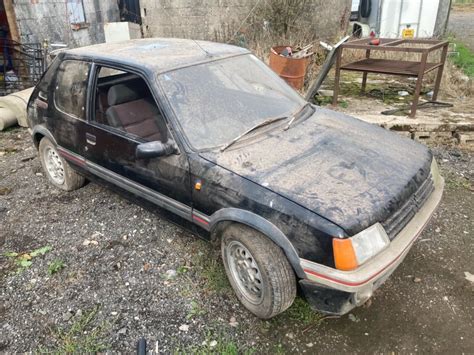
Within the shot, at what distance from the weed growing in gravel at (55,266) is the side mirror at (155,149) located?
131 centimetres

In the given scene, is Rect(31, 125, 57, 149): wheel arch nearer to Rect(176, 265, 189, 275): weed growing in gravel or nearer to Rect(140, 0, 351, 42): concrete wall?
Rect(176, 265, 189, 275): weed growing in gravel

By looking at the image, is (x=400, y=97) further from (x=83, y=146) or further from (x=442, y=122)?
(x=83, y=146)

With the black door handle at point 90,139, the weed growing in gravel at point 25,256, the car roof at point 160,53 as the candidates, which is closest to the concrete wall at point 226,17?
the car roof at point 160,53

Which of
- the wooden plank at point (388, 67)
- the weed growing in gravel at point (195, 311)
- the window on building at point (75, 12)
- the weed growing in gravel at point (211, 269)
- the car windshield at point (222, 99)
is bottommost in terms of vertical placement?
the weed growing in gravel at point (195, 311)

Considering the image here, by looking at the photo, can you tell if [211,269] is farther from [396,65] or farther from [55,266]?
[396,65]

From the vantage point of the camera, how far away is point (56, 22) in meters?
8.54

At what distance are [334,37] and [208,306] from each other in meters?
8.39

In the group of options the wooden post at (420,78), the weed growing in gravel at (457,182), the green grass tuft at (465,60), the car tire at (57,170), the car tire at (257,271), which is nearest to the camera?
the car tire at (257,271)

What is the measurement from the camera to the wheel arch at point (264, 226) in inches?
88.7

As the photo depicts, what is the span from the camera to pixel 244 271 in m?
2.70

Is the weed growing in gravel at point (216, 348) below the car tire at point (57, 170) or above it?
below

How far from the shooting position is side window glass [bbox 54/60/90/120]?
139 inches

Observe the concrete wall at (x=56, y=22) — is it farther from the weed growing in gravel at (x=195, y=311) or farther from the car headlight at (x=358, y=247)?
the car headlight at (x=358, y=247)

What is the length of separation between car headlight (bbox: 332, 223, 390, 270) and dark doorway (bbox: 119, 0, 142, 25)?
9.66 meters
